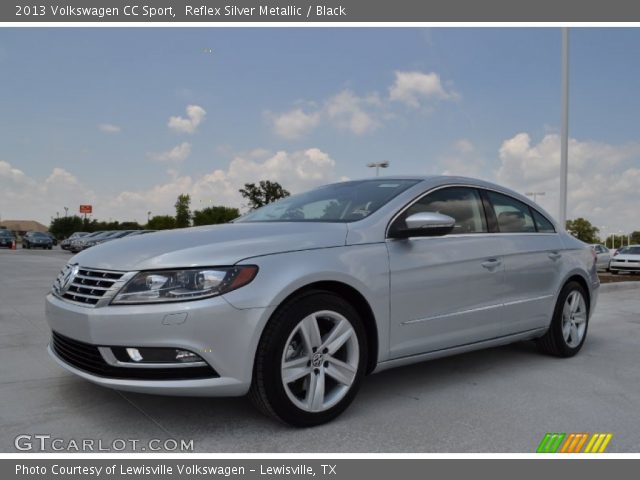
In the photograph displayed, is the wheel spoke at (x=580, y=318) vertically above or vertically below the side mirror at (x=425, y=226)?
below

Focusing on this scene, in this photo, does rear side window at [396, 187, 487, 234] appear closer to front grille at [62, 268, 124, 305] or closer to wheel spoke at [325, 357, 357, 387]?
wheel spoke at [325, 357, 357, 387]

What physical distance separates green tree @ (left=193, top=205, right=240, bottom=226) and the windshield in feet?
235

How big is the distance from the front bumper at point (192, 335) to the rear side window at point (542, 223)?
9.95 ft

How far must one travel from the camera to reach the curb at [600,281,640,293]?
12172 millimetres

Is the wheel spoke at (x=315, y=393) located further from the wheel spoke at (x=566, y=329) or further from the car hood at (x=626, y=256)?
the car hood at (x=626, y=256)

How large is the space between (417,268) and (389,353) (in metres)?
0.57

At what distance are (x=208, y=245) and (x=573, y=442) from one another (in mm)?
2237

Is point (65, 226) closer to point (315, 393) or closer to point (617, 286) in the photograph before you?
point (617, 286)

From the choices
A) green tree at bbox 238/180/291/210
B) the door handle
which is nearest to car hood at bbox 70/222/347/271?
the door handle

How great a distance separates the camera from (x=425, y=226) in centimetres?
360

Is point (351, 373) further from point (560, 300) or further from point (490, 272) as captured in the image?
point (560, 300)

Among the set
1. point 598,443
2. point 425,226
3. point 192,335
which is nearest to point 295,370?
point 192,335

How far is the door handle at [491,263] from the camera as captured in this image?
4.22 meters

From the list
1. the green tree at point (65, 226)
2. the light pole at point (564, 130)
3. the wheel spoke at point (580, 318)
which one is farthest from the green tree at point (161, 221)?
the wheel spoke at point (580, 318)
